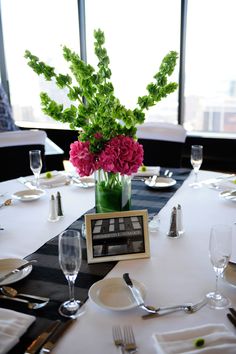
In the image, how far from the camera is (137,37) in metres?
4.20

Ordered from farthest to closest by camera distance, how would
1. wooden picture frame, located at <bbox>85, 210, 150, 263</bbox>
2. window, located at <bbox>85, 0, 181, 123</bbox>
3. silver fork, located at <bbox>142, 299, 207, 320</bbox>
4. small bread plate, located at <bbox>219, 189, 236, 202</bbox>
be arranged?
1. window, located at <bbox>85, 0, 181, 123</bbox>
2. small bread plate, located at <bbox>219, 189, 236, 202</bbox>
3. wooden picture frame, located at <bbox>85, 210, 150, 263</bbox>
4. silver fork, located at <bbox>142, 299, 207, 320</bbox>

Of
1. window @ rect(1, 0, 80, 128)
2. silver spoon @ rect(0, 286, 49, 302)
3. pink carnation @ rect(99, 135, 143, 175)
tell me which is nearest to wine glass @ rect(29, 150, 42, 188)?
pink carnation @ rect(99, 135, 143, 175)

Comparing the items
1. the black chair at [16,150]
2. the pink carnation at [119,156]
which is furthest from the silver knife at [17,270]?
the black chair at [16,150]

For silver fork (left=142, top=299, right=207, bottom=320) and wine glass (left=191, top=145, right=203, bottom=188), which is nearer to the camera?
silver fork (left=142, top=299, right=207, bottom=320)

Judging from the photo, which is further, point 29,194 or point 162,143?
point 162,143

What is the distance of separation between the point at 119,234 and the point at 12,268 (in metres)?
0.35

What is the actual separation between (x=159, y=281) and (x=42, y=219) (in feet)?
2.05

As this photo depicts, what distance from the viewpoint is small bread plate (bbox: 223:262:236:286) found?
3.27 feet

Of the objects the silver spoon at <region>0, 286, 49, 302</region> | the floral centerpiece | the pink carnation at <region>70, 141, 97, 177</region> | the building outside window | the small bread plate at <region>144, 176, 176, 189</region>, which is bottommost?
the silver spoon at <region>0, 286, 49, 302</region>

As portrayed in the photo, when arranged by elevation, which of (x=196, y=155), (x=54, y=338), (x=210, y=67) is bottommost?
(x=54, y=338)

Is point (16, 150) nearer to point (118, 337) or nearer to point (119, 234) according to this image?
point (119, 234)

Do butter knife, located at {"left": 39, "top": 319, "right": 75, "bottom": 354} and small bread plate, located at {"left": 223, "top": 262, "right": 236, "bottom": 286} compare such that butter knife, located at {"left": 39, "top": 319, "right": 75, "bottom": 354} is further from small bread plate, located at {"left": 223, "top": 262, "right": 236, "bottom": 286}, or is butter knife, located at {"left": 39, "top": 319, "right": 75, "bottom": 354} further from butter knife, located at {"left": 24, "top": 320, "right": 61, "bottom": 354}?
small bread plate, located at {"left": 223, "top": 262, "right": 236, "bottom": 286}

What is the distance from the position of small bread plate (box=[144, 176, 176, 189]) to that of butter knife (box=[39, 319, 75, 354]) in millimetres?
1083

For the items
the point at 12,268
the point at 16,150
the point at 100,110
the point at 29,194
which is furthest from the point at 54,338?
the point at 16,150
